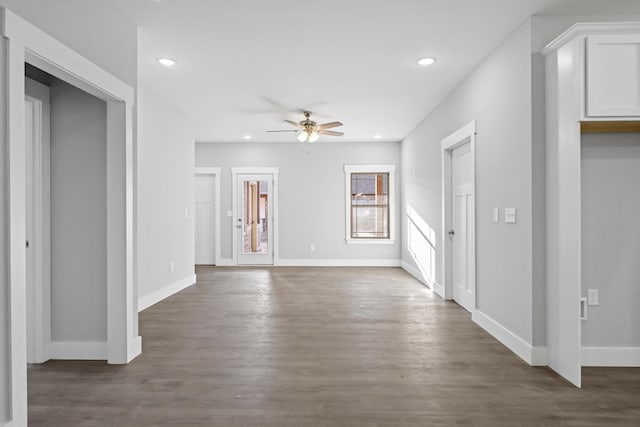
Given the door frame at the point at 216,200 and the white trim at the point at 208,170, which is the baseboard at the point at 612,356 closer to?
the door frame at the point at 216,200

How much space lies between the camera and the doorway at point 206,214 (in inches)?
326

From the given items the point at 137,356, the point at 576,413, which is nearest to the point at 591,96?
the point at 576,413

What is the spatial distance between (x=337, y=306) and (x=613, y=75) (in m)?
3.48

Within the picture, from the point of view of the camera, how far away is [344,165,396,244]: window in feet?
27.6

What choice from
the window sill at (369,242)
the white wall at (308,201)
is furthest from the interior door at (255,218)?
the window sill at (369,242)

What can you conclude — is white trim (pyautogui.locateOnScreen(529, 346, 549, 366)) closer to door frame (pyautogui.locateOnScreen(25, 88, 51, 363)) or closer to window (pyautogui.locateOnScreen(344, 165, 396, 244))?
door frame (pyautogui.locateOnScreen(25, 88, 51, 363))

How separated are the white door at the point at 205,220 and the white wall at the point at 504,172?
552cm

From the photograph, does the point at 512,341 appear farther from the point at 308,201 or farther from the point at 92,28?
the point at 308,201

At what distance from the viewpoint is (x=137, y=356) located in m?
3.09

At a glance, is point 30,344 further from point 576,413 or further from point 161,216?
point 576,413

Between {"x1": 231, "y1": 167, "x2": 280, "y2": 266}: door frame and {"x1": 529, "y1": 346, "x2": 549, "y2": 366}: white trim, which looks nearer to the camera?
{"x1": 529, "y1": 346, "x2": 549, "y2": 366}: white trim

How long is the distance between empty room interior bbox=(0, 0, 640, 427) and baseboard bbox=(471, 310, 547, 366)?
3cm

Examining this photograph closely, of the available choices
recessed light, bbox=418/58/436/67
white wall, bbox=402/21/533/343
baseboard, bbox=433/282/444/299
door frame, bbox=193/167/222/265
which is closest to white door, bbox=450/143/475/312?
baseboard, bbox=433/282/444/299

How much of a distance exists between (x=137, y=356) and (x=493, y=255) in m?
3.24
